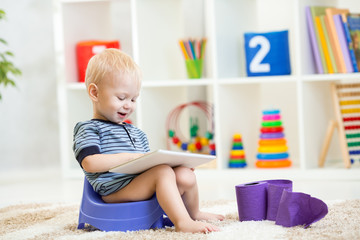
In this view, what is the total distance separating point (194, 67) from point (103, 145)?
4.18 ft

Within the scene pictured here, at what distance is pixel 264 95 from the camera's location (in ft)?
10.1

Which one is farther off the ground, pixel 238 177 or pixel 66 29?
pixel 66 29

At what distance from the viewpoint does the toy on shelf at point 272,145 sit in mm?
2537

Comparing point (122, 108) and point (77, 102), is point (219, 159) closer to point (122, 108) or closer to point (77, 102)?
point (77, 102)

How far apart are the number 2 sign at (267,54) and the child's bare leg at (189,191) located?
1199mm

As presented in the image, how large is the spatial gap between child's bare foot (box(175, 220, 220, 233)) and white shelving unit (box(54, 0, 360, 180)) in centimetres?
118

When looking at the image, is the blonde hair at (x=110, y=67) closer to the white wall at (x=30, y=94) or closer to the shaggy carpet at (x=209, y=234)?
the shaggy carpet at (x=209, y=234)

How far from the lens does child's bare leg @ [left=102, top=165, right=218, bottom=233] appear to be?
131 cm

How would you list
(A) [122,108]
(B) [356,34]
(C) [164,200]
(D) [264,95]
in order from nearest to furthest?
(C) [164,200] < (A) [122,108] < (B) [356,34] < (D) [264,95]

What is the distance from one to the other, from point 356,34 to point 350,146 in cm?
49

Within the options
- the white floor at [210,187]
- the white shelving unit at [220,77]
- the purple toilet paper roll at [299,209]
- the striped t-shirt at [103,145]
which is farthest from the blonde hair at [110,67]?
the white shelving unit at [220,77]

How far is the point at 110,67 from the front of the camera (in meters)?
1.45

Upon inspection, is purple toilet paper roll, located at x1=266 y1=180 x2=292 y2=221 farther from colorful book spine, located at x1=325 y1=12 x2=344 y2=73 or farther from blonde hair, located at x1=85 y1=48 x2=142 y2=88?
colorful book spine, located at x1=325 y1=12 x2=344 y2=73

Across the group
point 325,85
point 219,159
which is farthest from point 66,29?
point 325,85
